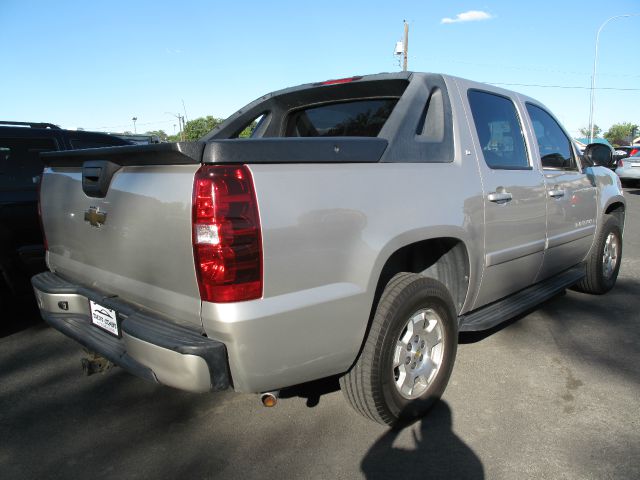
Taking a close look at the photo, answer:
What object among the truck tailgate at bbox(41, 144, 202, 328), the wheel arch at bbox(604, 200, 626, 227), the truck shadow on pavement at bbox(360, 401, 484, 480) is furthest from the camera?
the wheel arch at bbox(604, 200, 626, 227)

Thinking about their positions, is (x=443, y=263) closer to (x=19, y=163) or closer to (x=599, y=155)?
(x=599, y=155)

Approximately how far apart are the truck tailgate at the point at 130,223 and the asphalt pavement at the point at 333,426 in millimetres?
804

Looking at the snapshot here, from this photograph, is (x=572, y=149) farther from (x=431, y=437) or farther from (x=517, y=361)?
(x=431, y=437)

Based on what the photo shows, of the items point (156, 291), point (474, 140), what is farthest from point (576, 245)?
point (156, 291)

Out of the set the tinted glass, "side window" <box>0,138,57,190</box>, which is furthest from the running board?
the tinted glass

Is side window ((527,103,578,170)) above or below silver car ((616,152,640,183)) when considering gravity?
above

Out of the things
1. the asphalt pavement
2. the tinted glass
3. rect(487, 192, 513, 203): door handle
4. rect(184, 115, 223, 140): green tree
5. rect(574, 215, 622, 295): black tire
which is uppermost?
rect(184, 115, 223, 140): green tree

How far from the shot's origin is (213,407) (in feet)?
9.57

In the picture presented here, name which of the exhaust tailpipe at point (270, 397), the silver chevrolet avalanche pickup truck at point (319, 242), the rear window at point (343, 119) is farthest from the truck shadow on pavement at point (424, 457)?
the rear window at point (343, 119)

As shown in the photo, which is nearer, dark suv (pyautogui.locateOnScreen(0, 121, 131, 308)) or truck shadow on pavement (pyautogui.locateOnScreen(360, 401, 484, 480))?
truck shadow on pavement (pyautogui.locateOnScreen(360, 401, 484, 480))

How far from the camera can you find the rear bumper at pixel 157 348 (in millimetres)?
1903

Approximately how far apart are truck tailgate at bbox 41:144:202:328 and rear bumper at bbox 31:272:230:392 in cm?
6

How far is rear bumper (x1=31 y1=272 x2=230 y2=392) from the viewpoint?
1.90 meters

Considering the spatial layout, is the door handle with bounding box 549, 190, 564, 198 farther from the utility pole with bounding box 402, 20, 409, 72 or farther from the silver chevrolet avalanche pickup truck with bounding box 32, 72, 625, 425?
the utility pole with bounding box 402, 20, 409, 72
